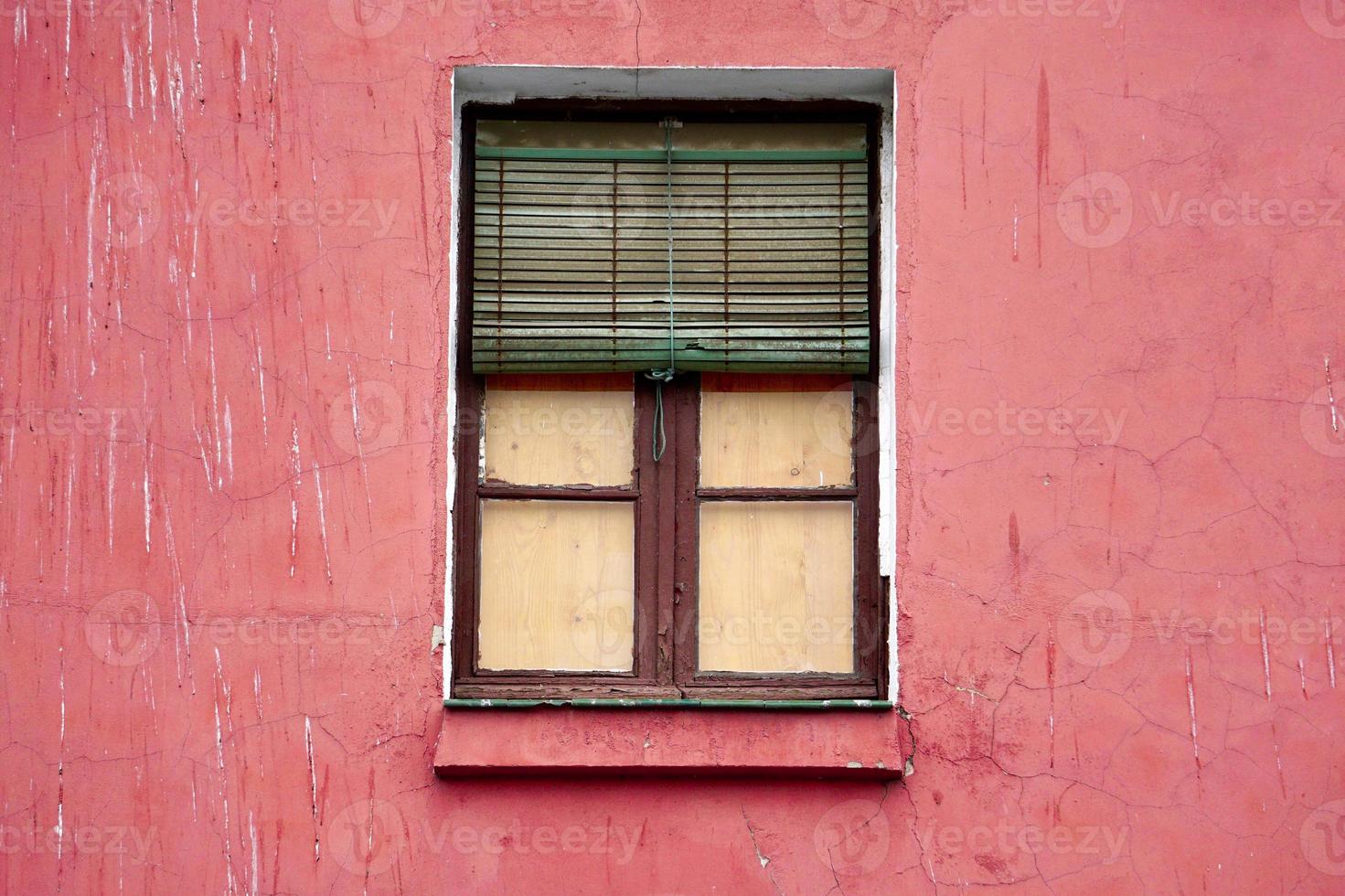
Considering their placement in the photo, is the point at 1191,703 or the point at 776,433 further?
the point at 776,433

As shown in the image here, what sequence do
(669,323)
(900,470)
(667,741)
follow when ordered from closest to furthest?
(667,741) < (900,470) < (669,323)

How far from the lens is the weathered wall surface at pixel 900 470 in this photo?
2.94m

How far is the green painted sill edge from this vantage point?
9.67ft

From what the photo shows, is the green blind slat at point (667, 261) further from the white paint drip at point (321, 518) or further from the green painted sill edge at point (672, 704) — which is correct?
the green painted sill edge at point (672, 704)

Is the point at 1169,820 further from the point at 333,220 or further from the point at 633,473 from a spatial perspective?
the point at 333,220

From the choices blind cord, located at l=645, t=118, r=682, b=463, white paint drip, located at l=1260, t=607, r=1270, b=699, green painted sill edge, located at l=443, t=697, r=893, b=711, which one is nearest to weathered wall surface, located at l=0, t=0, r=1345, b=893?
white paint drip, located at l=1260, t=607, r=1270, b=699

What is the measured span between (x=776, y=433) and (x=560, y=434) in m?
0.64

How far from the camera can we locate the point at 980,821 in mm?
2949

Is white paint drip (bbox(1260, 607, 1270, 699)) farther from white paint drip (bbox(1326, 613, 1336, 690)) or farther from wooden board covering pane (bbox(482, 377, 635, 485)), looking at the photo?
wooden board covering pane (bbox(482, 377, 635, 485))

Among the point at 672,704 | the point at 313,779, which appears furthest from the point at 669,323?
the point at 313,779

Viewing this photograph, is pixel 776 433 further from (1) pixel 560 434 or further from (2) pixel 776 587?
(1) pixel 560 434

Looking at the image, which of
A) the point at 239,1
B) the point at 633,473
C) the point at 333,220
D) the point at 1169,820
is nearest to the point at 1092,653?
the point at 1169,820

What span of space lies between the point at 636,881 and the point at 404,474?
1.25m

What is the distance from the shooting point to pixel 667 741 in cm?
295
